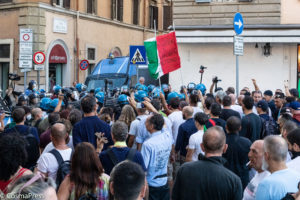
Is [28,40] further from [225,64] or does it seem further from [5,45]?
[5,45]

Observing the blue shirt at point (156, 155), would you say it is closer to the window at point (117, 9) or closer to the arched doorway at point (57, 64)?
the arched doorway at point (57, 64)

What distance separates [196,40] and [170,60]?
5.69 meters

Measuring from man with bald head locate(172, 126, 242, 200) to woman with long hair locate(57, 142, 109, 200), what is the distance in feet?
2.32

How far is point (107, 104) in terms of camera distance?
971 centimetres

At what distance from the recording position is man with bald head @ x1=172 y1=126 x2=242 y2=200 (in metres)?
3.77

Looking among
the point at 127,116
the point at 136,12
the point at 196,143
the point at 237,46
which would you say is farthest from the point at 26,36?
the point at 136,12

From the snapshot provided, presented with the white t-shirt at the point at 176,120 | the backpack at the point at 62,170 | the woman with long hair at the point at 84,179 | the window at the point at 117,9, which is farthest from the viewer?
the window at the point at 117,9

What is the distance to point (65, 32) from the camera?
23.0 m

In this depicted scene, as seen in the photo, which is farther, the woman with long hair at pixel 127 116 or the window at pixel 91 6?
the window at pixel 91 6

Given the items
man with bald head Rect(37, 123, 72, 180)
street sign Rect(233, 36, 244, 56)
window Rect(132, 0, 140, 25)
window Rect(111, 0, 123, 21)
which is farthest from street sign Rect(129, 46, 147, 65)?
window Rect(132, 0, 140, 25)

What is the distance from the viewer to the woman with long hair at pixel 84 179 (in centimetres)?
393

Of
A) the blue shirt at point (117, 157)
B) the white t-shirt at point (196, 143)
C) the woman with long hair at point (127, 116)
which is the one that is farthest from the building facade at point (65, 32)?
the blue shirt at point (117, 157)

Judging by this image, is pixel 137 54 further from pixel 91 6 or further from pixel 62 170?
pixel 91 6

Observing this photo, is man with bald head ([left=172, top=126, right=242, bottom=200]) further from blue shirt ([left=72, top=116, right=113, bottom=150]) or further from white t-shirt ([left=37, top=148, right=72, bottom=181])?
blue shirt ([left=72, top=116, right=113, bottom=150])
